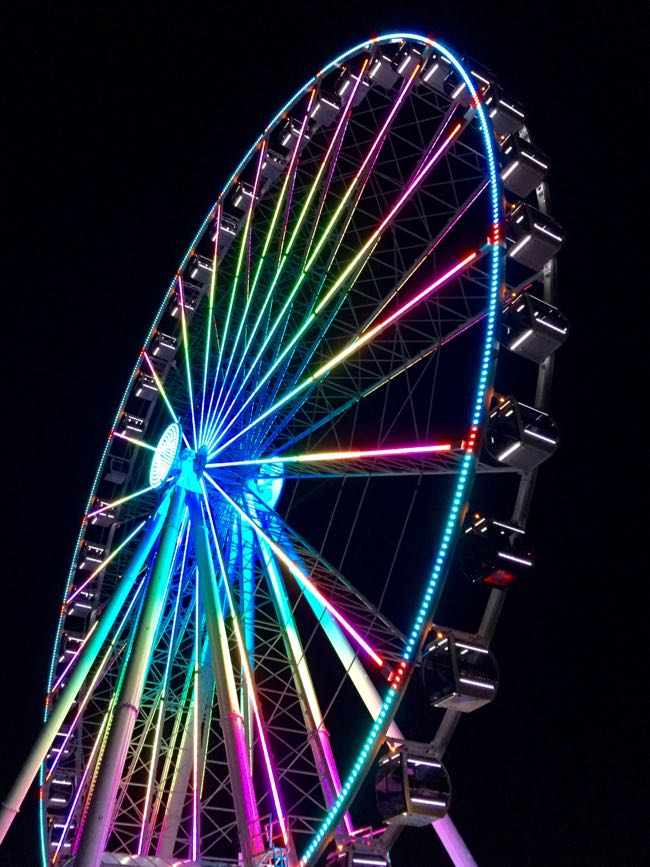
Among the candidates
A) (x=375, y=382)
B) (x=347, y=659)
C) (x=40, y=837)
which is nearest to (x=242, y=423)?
(x=375, y=382)

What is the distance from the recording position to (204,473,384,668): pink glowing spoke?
29.2 feet

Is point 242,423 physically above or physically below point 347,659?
above

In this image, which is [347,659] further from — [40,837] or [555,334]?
[40,837]

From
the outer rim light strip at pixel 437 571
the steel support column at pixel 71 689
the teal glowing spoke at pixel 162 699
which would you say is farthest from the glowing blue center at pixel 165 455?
the outer rim light strip at pixel 437 571

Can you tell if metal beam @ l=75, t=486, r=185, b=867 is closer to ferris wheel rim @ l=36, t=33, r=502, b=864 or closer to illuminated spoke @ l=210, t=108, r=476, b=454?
ferris wheel rim @ l=36, t=33, r=502, b=864

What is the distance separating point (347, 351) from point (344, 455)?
6.08 ft

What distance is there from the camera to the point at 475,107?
1072 cm

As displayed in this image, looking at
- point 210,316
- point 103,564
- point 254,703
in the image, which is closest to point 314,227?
point 210,316

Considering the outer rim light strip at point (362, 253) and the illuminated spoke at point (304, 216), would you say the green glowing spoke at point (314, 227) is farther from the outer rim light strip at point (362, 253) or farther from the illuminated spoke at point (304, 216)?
the outer rim light strip at point (362, 253)

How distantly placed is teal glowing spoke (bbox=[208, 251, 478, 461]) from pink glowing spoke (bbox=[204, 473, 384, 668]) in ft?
3.10

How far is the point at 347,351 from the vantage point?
1208 cm

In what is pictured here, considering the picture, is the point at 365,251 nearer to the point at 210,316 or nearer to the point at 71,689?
the point at 210,316

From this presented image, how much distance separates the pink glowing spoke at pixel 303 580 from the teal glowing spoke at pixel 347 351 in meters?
0.95

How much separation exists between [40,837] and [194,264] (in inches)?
419
